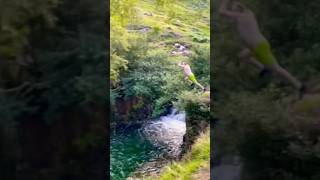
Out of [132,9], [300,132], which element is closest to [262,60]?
[300,132]

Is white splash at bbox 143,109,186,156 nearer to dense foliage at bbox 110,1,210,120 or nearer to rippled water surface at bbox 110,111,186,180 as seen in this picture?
rippled water surface at bbox 110,111,186,180

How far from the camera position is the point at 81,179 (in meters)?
2.61

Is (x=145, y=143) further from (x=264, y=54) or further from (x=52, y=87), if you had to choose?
(x=264, y=54)

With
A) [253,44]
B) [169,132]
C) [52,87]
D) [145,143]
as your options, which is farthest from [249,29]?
[145,143]

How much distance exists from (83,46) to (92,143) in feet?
1.87

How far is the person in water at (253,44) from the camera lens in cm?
253

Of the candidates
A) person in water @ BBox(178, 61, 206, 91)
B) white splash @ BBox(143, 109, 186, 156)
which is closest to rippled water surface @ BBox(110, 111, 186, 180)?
white splash @ BBox(143, 109, 186, 156)

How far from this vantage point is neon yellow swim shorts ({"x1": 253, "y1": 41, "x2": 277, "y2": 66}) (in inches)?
99.6

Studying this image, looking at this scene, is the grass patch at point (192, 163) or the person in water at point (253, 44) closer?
the person in water at point (253, 44)

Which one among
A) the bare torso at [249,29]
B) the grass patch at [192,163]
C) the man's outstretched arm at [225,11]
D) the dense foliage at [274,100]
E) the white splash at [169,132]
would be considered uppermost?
the man's outstretched arm at [225,11]

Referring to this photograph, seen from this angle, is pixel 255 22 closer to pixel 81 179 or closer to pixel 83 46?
pixel 83 46

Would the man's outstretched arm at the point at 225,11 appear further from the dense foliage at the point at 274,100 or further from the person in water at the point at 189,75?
the person in water at the point at 189,75

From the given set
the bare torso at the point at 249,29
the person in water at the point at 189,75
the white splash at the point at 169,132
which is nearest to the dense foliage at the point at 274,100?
the bare torso at the point at 249,29

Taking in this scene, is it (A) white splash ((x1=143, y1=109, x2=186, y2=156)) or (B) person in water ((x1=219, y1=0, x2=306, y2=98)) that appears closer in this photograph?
(B) person in water ((x1=219, y1=0, x2=306, y2=98))
